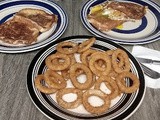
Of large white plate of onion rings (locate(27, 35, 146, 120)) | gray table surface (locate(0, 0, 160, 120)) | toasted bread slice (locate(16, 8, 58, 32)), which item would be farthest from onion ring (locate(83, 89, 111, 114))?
toasted bread slice (locate(16, 8, 58, 32))

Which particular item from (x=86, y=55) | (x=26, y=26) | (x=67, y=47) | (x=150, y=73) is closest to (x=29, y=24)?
(x=26, y=26)

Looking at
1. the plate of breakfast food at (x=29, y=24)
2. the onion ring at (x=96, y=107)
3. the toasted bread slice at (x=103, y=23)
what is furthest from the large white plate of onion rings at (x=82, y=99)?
the toasted bread slice at (x=103, y=23)

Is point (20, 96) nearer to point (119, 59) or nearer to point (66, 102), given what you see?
point (66, 102)

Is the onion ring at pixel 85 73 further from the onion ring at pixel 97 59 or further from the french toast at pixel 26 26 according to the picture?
the french toast at pixel 26 26

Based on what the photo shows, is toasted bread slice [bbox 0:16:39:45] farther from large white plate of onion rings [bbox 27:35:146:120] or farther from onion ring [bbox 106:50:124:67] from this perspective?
onion ring [bbox 106:50:124:67]

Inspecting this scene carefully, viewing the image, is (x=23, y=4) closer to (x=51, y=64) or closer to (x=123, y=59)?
(x=51, y=64)
